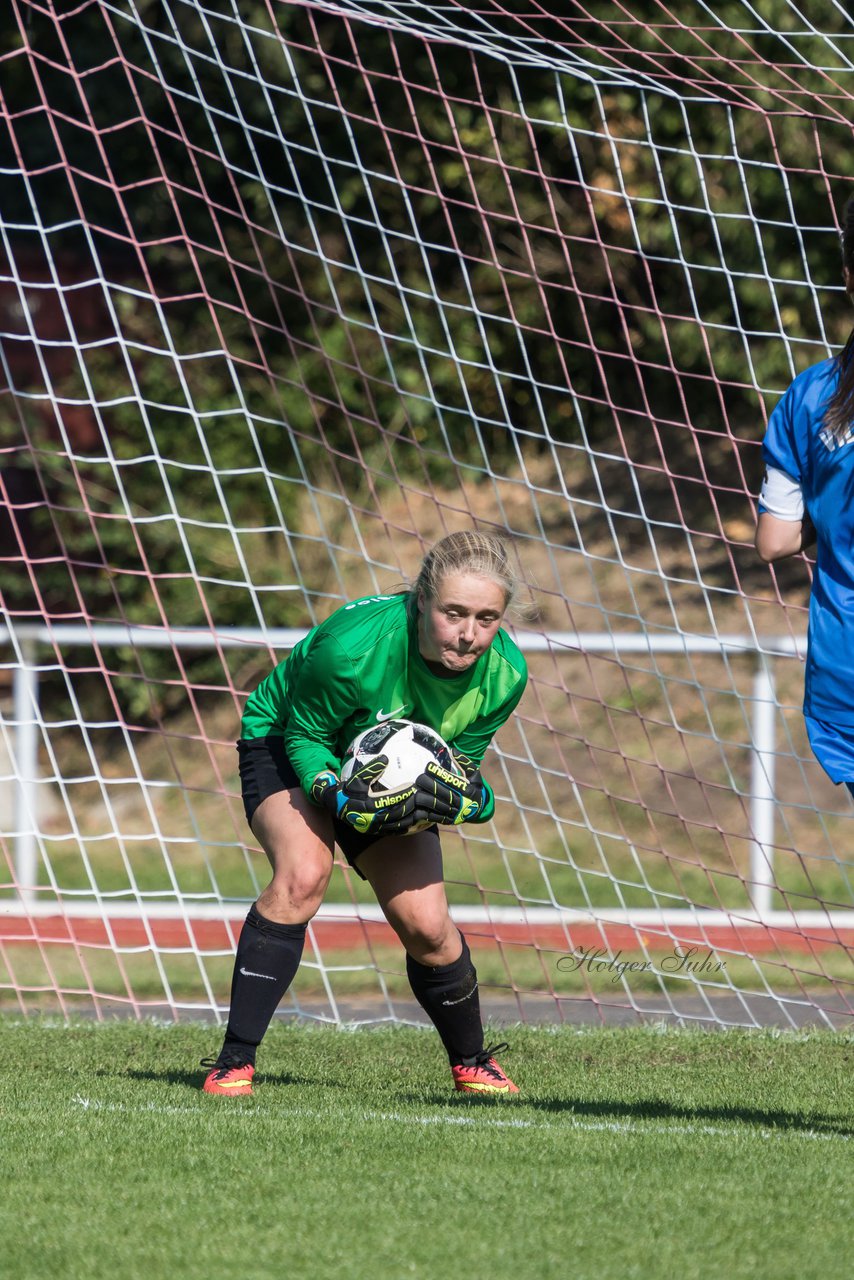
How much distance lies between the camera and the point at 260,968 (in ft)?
12.8

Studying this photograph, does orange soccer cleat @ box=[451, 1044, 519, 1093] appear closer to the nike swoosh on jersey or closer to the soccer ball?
the soccer ball

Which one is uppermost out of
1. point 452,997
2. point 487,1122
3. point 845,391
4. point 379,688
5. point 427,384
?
point 845,391

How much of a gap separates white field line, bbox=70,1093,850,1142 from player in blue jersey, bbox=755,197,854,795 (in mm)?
911

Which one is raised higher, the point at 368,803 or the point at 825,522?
the point at 825,522

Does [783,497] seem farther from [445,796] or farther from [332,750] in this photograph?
[332,750]

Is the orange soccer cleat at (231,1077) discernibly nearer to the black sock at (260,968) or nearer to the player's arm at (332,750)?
the black sock at (260,968)

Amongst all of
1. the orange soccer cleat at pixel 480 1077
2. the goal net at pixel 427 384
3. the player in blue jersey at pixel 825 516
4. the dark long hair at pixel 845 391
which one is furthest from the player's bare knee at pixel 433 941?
the goal net at pixel 427 384

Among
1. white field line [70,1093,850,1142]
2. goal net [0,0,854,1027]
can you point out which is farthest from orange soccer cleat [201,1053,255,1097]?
goal net [0,0,854,1027]

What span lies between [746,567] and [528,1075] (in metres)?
6.88

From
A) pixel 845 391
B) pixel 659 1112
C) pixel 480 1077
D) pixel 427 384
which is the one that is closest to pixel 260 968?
pixel 480 1077

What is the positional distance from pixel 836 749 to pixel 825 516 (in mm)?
450

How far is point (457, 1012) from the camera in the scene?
4.06m

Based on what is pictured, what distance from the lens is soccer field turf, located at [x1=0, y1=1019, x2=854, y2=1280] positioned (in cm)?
265

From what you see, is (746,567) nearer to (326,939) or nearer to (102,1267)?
(326,939)
